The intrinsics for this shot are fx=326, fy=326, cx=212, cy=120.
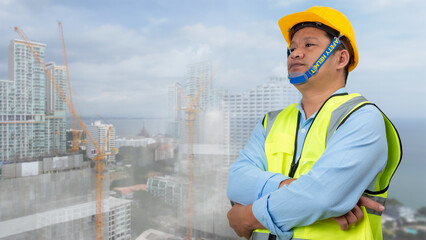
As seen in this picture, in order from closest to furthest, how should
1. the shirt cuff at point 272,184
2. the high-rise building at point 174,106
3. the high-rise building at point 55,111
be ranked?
1. the shirt cuff at point 272,184
2. the high-rise building at point 55,111
3. the high-rise building at point 174,106

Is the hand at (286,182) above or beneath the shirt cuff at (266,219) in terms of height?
above

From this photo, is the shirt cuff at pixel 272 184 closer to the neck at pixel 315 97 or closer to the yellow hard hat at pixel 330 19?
the neck at pixel 315 97

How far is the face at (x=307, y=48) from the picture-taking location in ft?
3.33

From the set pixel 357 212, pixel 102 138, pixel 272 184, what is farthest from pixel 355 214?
pixel 102 138

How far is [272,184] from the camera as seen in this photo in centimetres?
93

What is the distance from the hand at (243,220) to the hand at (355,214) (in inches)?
8.5

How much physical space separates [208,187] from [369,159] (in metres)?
3.36

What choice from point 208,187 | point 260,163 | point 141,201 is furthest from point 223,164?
point 260,163

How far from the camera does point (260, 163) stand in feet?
3.53

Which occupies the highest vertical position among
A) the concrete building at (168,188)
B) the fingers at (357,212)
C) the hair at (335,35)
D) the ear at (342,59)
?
the hair at (335,35)

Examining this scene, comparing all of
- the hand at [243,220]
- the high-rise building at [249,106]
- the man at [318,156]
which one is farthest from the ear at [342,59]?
the high-rise building at [249,106]

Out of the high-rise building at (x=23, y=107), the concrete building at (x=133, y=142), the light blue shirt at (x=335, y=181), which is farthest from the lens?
the concrete building at (x=133, y=142)

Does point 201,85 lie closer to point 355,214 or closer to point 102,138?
point 102,138

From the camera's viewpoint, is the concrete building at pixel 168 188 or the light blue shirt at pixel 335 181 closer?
the light blue shirt at pixel 335 181
